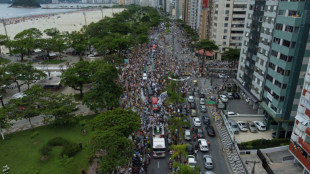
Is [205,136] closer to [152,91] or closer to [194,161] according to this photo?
[194,161]

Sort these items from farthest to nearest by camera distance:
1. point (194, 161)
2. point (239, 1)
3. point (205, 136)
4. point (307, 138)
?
point (239, 1) < point (205, 136) < point (194, 161) < point (307, 138)

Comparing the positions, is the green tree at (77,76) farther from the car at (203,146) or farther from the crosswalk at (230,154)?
the crosswalk at (230,154)

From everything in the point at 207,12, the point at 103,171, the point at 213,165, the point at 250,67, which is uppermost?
the point at 207,12

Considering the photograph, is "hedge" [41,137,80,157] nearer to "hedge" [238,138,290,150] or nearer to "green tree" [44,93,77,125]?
"green tree" [44,93,77,125]

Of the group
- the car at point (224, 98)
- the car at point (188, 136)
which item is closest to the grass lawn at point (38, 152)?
the car at point (188, 136)

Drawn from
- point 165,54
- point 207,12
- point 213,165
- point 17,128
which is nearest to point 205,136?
point 213,165

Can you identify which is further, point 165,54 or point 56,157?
point 165,54
